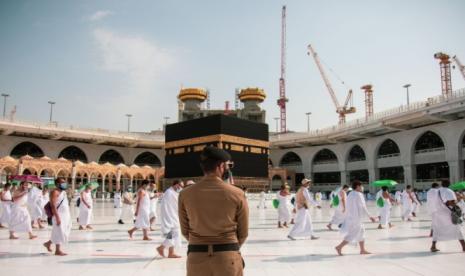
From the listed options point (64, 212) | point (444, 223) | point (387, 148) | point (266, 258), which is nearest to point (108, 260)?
point (64, 212)

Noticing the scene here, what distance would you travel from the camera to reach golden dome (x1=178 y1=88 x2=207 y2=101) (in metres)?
71.0

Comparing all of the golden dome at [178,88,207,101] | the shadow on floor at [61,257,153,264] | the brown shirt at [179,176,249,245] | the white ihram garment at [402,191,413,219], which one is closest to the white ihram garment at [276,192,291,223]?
the white ihram garment at [402,191,413,219]

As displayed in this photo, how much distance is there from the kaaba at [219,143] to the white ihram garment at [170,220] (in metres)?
28.4

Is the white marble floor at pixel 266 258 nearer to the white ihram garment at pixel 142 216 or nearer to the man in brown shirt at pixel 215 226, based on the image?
the white ihram garment at pixel 142 216

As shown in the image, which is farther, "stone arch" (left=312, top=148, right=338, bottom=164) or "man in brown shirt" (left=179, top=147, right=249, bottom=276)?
"stone arch" (left=312, top=148, right=338, bottom=164)

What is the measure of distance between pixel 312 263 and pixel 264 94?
62.8 m

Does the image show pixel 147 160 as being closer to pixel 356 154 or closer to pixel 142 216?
pixel 356 154

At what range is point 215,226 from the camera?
7.18 feet

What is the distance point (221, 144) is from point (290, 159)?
18.5 metres

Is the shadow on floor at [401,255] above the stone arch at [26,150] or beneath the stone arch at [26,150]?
beneath

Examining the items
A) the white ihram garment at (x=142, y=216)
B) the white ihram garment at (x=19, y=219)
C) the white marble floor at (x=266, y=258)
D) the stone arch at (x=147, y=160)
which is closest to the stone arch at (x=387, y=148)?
the stone arch at (x=147, y=160)

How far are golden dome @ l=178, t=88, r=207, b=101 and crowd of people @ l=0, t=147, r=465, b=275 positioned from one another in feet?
189

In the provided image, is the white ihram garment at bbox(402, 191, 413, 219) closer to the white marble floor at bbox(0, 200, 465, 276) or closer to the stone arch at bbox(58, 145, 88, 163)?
the white marble floor at bbox(0, 200, 465, 276)

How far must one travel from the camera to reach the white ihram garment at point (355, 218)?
6.30 metres
